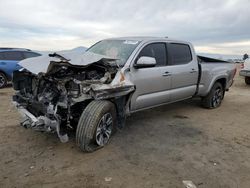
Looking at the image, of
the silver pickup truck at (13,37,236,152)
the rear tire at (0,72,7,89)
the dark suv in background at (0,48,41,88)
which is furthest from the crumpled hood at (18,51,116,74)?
the rear tire at (0,72,7,89)

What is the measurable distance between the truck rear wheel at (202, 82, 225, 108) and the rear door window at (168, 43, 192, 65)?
137cm

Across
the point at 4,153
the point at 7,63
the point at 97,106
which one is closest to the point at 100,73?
the point at 97,106

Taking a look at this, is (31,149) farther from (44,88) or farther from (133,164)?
(133,164)

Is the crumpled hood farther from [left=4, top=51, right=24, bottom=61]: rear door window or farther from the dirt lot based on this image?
[left=4, top=51, right=24, bottom=61]: rear door window

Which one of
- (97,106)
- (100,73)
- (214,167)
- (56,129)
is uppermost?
(100,73)

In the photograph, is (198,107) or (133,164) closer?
(133,164)

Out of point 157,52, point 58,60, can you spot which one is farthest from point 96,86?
point 157,52

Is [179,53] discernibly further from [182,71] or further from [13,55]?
[13,55]

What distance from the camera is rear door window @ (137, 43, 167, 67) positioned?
556 cm

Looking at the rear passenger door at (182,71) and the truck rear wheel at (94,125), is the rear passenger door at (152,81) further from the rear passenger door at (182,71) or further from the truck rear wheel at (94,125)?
the truck rear wheel at (94,125)

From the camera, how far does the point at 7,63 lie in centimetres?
1122

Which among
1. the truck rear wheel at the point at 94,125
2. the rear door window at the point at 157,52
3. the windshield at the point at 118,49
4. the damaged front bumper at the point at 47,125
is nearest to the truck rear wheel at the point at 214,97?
the rear door window at the point at 157,52

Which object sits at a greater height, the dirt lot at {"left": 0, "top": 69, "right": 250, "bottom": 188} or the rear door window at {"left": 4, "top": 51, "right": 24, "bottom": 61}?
the rear door window at {"left": 4, "top": 51, "right": 24, "bottom": 61}

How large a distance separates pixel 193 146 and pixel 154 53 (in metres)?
1.93
